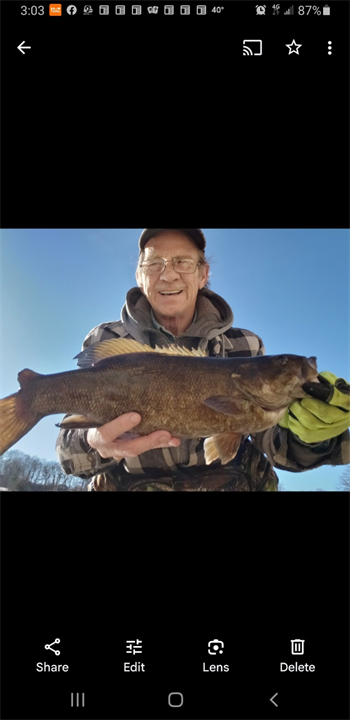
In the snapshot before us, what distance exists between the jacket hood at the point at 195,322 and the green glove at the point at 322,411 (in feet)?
3.49

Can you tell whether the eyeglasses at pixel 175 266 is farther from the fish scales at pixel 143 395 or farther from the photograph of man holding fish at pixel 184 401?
the fish scales at pixel 143 395

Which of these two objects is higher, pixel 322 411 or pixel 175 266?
pixel 175 266

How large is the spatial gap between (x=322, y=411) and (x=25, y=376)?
1799 mm

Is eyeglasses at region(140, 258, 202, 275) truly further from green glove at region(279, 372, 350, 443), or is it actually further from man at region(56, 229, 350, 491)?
green glove at region(279, 372, 350, 443)

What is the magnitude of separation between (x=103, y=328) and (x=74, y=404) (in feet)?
4.82

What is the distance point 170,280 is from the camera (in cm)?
335

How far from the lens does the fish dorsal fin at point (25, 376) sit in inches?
91.3
